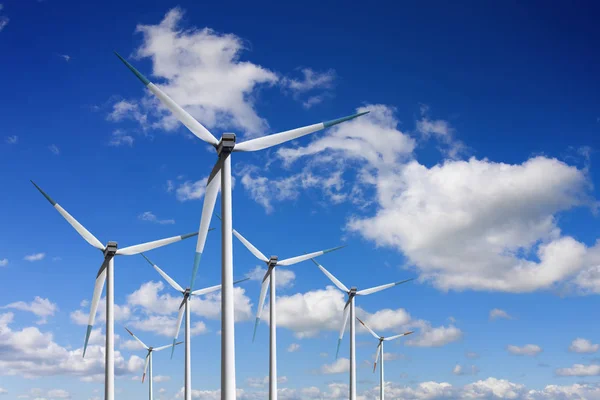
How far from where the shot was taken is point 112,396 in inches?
2613

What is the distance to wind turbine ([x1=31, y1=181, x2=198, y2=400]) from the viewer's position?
66.5 m

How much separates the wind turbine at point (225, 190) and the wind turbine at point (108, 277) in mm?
21134

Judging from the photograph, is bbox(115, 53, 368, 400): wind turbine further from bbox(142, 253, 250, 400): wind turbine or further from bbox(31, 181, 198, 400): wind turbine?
bbox(142, 253, 250, 400): wind turbine

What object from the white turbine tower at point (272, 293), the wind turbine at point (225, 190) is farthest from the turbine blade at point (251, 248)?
the wind turbine at point (225, 190)

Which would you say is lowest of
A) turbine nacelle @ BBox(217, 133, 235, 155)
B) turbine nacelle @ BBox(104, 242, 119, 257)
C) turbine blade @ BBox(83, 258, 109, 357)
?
turbine blade @ BBox(83, 258, 109, 357)

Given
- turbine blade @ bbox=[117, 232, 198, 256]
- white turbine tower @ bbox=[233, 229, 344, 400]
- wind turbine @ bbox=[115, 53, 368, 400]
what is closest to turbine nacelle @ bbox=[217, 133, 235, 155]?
wind turbine @ bbox=[115, 53, 368, 400]

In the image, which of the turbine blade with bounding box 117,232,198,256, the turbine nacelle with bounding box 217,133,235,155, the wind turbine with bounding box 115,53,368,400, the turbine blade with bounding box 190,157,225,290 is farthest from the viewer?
the turbine blade with bounding box 117,232,198,256

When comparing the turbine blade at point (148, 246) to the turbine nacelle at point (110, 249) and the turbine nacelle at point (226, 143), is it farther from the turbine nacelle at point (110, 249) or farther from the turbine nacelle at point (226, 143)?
the turbine nacelle at point (226, 143)

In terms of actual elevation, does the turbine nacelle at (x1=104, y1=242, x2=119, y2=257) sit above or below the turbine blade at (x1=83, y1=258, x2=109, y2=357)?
above

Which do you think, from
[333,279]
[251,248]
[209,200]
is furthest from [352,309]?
[209,200]

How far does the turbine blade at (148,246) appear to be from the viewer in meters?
72.6

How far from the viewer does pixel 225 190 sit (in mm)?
46094

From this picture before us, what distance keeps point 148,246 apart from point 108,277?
4958 millimetres

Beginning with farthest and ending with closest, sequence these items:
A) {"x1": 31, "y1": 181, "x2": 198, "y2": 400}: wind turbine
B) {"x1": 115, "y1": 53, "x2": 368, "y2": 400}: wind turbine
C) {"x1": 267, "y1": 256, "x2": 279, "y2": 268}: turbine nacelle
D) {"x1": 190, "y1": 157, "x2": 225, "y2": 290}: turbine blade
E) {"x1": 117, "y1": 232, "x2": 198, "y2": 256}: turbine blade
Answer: {"x1": 267, "y1": 256, "x2": 279, "y2": 268}: turbine nacelle
{"x1": 117, "y1": 232, "x2": 198, "y2": 256}: turbine blade
{"x1": 31, "y1": 181, "x2": 198, "y2": 400}: wind turbine
{"x1": 190, "y1": 157, "x2": 225, "y2": 290}: turbine blade
{"x1": 115, "y1": 53, "x2": 368, "y2": 400}: wind turbine
